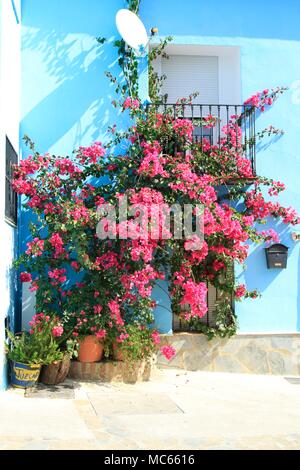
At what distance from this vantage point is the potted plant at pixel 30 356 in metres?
7.69

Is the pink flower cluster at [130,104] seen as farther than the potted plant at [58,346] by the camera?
Yes

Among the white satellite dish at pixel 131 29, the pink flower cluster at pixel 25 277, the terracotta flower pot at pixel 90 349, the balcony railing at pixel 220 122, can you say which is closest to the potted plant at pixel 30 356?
the terracotta flower pot at pixel 90 349

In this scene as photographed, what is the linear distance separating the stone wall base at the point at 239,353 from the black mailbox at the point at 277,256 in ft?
4.13

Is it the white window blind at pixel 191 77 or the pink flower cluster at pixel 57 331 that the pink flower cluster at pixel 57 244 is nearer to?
the pink flower cluster at pixel 57 331

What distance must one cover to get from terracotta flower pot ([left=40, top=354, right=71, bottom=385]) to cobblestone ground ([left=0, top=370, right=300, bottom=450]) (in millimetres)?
223

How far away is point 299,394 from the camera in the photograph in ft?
27.9

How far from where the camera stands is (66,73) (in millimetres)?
9656

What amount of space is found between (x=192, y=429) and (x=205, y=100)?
6365mm

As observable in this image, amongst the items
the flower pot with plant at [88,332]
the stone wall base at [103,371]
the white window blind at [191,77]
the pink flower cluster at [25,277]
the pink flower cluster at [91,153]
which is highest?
the white window blind at [191,77]

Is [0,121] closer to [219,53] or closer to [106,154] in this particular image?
[106,154]

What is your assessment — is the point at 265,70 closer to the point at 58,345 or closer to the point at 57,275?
the point at 57,275

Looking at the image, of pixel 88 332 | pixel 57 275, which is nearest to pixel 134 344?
pixel 88 332
